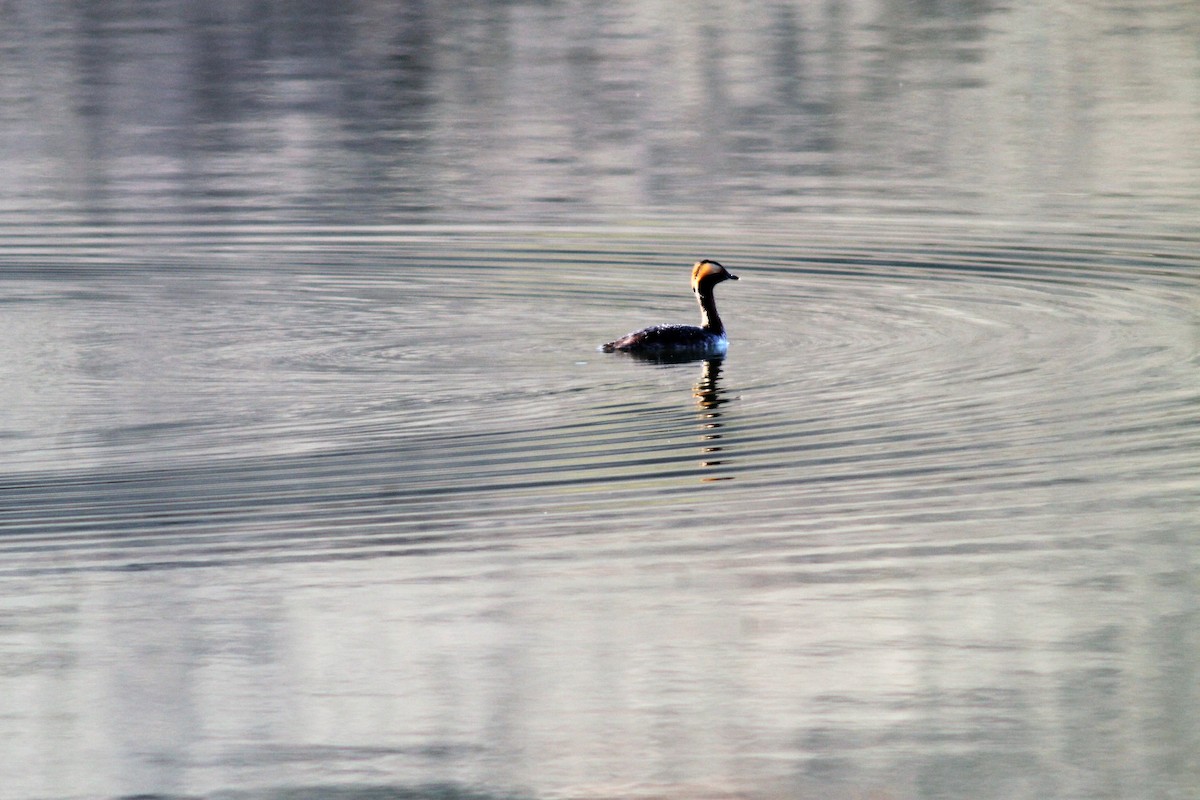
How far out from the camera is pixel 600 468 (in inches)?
425

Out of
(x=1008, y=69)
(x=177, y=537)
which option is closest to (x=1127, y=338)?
(x=177, y=537)

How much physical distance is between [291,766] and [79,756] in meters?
0.70

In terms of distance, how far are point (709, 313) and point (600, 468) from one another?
4.19 metres

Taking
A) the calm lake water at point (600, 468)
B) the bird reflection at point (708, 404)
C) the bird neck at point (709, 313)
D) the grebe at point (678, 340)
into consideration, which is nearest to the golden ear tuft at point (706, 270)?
the bird neck at point (709, 313)

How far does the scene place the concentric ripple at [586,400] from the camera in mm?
9703

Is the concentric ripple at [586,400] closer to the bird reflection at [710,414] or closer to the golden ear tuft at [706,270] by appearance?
the bird reflection at [710,414]

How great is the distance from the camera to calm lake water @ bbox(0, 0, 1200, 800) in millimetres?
7172

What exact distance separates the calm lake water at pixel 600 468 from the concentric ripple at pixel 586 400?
0.14 feet

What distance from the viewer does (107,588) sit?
884cm

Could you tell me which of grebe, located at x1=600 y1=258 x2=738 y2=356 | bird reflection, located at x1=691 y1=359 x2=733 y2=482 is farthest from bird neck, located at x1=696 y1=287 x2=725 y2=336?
bird reflection, located at x1=691 y1=359 x2=733 y2=482

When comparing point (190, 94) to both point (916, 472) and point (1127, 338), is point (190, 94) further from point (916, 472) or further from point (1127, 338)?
point (916, 472)

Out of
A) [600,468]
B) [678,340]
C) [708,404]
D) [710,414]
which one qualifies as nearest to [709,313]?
[678,340]

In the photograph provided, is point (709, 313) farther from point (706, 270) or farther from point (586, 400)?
point (586, 400)

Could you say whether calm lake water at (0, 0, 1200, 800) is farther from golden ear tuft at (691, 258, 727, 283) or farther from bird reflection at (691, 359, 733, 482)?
golden ear tuft at (691, 258, 727, 283)
